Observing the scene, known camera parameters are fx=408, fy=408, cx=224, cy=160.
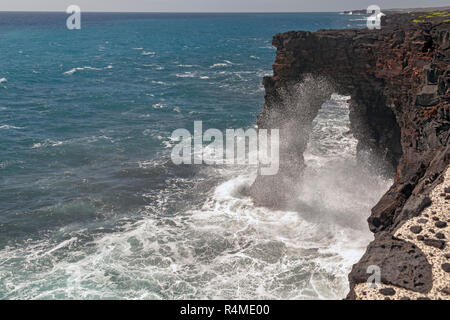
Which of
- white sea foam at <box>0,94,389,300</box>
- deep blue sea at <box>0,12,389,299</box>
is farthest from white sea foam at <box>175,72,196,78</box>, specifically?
white sea foam at <box>0,94,389,300</box>

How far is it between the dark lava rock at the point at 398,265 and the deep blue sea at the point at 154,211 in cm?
986

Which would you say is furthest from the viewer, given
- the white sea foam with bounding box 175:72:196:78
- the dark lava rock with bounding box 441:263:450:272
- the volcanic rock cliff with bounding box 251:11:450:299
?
the white sea foam with bounding box 175:72:196:78

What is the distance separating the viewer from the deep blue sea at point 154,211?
87.7 ft

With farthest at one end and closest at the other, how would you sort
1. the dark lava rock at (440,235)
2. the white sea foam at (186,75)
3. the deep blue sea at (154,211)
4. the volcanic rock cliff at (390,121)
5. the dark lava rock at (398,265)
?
the white sea foam at (186,75) → the deep blue sea at (154,211) → the dark lava rock at (440,235) → the volcanic rock cliff at (390,121) → the dark lava rock at (398,265)

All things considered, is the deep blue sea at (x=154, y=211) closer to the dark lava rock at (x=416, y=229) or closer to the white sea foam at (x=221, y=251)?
the white sea foam at (x=221, y=251)

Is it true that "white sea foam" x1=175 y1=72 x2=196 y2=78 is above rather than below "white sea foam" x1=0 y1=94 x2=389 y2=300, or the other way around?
above

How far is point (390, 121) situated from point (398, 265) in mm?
23529

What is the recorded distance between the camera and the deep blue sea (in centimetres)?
2673

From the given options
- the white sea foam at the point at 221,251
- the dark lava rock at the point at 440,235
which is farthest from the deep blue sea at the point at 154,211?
the dark lava rock at the point at 440,235

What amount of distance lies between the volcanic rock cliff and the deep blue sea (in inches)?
176

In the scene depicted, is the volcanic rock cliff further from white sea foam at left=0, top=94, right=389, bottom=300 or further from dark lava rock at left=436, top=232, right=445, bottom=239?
white sea foam at left=0, top=94, right=389, bottom=300

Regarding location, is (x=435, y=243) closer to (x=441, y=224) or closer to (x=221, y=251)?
(x=441, y=224)
